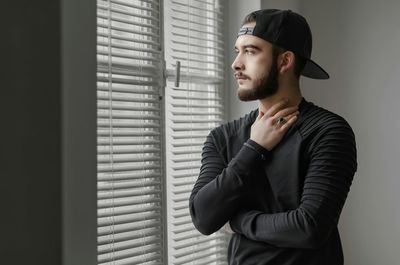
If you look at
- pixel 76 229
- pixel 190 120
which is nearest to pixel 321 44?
pixel 190 120

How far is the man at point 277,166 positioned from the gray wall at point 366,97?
1.03 meters

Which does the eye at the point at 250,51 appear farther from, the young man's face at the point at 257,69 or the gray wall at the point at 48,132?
the gray wall at the point at 48,132

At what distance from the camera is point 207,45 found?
2.59 meters

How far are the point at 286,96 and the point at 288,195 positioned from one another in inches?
14.4

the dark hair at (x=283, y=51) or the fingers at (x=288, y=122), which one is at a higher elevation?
the dark hair at (x=283, y=51)

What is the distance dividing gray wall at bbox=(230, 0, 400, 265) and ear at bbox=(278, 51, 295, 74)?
1017 millimetres

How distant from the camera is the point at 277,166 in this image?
172 centimetres

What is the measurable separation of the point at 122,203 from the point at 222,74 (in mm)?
1004

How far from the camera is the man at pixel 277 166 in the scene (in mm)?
1621

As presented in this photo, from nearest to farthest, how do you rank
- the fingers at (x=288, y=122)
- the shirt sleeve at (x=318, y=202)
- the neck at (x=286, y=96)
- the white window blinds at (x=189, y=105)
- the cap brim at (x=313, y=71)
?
the shirt sleeve at (x=318, y=202) → the fingers at (x=288, y=122) → the neck at (x=286, y=96) → the cap brim at (x=313, y=71) → the white window blinds at (x=189, y=105)

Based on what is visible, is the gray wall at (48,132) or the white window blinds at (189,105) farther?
the white window blinds at (189,105)

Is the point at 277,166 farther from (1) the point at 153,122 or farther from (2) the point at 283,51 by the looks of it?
(1) the point at 153,122

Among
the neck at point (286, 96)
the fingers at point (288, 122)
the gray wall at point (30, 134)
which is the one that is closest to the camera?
the gray wall at point (30, 134)

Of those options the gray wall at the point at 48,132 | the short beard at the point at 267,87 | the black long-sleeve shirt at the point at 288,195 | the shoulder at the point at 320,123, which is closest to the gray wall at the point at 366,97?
the short beard at the point at 267,87
